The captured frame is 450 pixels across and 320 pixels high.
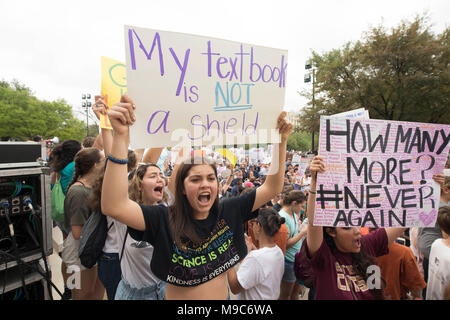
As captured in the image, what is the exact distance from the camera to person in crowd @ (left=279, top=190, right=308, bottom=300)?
127 inches

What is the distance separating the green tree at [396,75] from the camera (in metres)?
16.4

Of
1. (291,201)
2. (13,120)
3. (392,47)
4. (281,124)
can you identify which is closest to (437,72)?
(392,47)

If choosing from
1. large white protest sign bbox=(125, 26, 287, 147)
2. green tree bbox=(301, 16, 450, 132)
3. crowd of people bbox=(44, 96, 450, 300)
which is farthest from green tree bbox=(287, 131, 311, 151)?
large white protest sign bbox=(125, 26, 287, 147)

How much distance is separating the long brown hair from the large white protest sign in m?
0.20

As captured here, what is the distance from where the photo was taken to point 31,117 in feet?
102

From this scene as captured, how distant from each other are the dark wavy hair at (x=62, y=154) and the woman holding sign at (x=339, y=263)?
3006 mm

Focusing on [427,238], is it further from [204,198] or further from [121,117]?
[121,117]

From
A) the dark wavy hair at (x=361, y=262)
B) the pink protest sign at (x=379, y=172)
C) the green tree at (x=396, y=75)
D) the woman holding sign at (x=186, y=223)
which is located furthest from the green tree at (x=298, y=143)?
the woman holding sign at (x=186, y=223)

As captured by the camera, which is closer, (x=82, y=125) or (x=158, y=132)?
(x=158, y=132)

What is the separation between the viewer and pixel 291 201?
3.56 metres

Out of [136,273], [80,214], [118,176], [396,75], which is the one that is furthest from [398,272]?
[396,75]

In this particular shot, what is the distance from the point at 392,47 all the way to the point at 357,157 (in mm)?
20107

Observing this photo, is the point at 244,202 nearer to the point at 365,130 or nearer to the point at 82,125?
the point at 365,130

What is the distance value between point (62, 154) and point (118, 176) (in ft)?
8.12
